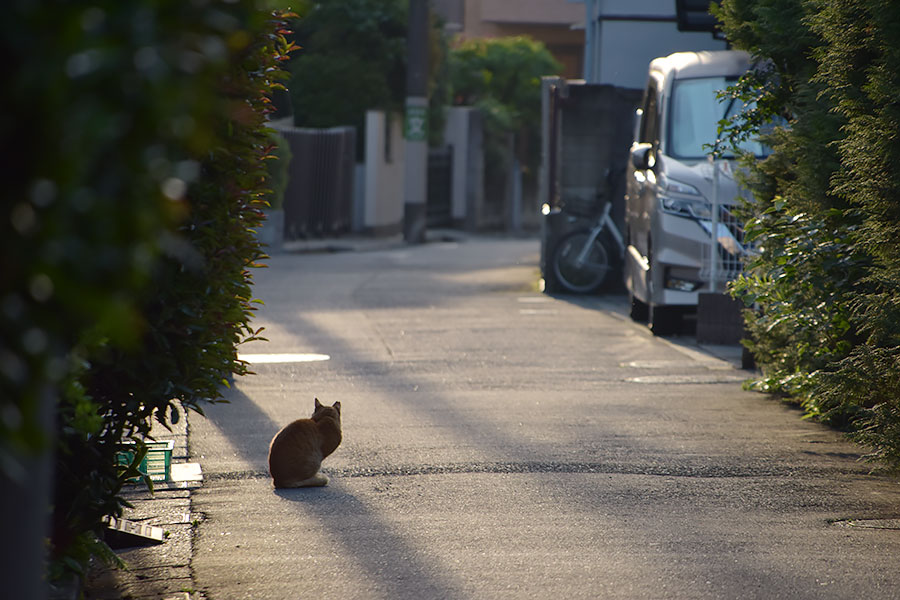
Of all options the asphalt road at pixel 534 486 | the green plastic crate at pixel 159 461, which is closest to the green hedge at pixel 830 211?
the asphalt road at pixel 534 486

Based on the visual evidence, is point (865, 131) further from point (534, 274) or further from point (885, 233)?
point (534, 274)

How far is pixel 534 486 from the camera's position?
5.36m

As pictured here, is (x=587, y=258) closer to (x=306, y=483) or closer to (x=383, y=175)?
(x=306, y=483)

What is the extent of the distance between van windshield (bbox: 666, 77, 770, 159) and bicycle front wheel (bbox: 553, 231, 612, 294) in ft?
10.9

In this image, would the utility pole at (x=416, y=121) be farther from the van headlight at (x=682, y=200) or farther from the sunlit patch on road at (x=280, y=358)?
the sunlit patch on road at (x=280, y=358)

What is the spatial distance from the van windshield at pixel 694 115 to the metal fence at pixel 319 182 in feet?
39.5

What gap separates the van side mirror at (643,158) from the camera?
10781 millimetres

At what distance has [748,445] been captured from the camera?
247 inches

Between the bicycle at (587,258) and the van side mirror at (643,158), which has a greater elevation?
the van side mirror at (643,158)

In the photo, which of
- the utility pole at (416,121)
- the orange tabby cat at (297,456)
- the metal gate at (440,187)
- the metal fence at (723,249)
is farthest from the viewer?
the metal gate at (440,187)

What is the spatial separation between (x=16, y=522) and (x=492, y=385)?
20.8ft

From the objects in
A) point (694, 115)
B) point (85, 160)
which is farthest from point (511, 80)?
point (85, 160)

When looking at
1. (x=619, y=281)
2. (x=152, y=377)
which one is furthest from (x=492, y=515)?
(x=619, y=281)

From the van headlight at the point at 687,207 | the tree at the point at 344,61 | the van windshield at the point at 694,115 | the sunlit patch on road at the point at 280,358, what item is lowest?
the sunlit patch on road at the point at 280,358
